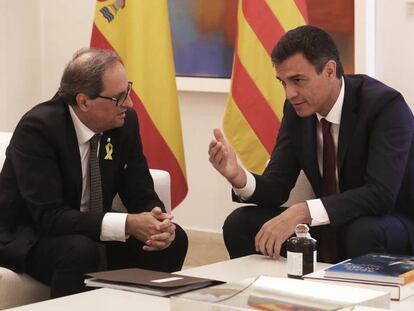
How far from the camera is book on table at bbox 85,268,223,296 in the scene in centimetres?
223

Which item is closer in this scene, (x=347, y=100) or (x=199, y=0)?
(x=347, y=100)

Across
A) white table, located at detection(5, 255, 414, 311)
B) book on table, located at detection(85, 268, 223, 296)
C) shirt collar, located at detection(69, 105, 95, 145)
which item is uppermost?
shirt collar, located at detection(69, 105, 95, 145)

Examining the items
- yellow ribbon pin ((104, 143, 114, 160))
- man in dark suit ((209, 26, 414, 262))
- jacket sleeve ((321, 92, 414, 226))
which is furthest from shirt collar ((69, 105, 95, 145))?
jacket sleeve ((321, 92, 414, 226))

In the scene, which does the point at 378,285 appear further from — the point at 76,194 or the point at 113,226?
the point at 76,194

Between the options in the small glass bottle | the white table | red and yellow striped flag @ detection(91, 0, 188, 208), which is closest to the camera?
the white table

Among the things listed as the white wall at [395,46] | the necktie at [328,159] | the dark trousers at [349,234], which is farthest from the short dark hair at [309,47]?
the white wall at [395,46]

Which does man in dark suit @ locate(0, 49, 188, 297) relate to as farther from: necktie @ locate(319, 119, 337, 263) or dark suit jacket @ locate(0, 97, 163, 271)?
necktie @ locate(319, 119, 337, 263)

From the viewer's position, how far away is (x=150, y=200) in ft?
11.0

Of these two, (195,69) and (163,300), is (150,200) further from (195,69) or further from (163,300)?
(195,69)

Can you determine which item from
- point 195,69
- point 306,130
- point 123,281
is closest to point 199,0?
point 195,69

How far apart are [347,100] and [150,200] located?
A: 851mm

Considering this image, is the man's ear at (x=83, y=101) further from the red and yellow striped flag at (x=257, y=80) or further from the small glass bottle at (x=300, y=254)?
the red and yellow striped flag at (x=257, y=80)

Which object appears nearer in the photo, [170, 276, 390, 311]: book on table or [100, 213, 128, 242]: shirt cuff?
[170, 276, 390, 311]: book on table

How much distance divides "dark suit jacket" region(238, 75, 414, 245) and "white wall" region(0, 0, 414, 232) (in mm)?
1686
